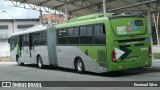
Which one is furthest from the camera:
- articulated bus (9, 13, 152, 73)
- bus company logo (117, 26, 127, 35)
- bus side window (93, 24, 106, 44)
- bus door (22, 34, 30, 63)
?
bus door (22, 34, 30, 63)

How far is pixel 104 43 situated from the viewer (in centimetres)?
1861

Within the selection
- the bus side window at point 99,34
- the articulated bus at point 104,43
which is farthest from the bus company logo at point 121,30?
the bus side window at point 99,34

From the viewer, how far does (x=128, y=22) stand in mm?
18953

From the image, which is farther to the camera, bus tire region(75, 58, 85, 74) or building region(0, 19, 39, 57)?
building region(0, 19, 39, 57)

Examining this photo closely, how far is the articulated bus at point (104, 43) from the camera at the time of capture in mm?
18453

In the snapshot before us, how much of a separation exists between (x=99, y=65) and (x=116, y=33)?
5.99 feet

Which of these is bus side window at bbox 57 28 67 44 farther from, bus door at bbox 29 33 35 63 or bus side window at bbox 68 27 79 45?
bus door at bbox 29 33 35 63

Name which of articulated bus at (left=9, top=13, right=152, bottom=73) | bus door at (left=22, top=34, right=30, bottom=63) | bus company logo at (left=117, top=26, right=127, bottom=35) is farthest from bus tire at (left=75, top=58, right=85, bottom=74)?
bus door at (left=22, top=34, right=30, bottom=63)

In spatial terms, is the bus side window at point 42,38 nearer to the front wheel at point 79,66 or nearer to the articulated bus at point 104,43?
the articulated bus at point 104,43

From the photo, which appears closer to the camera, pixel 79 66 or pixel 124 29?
pixel 124 29

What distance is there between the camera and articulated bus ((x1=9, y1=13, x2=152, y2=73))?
18.5 m

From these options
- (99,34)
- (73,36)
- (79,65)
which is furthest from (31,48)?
(99,34)

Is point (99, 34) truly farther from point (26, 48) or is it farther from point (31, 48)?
point (26, 48)

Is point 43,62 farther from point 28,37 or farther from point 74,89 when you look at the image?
point 74,89
